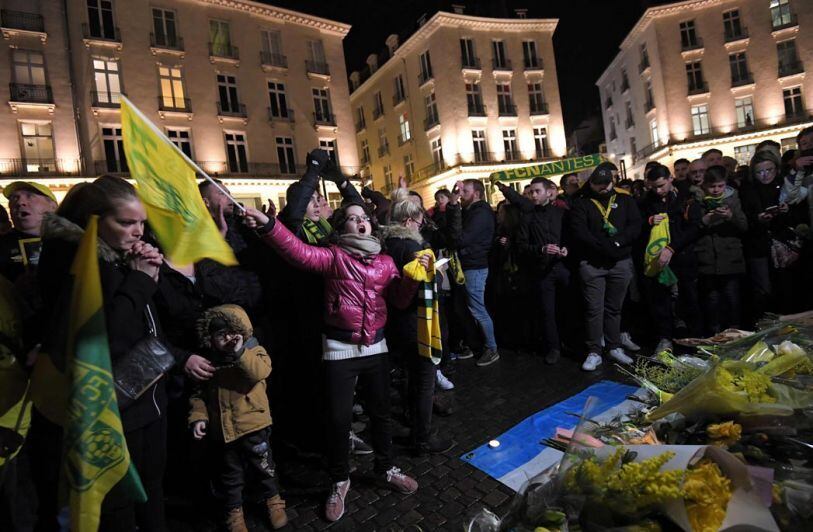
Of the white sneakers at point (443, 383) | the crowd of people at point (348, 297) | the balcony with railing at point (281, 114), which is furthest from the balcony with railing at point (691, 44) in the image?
the white sneakers at point (443, 383)

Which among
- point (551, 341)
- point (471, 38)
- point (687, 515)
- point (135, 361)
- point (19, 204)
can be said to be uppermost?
point (471, 38)

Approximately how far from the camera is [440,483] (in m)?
3.22

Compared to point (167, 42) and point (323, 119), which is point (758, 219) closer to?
point (323, 119)

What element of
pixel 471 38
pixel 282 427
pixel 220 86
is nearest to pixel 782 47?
pixel 471 38

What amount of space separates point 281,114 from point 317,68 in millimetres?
4145

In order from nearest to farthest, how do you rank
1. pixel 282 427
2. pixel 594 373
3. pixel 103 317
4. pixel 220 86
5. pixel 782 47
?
pixel 103 317 < pixel 282 427 < pixel 594 373 < pixel 220 86 < pixel 782 47

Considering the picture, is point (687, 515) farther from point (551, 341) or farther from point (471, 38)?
point (471, 38)

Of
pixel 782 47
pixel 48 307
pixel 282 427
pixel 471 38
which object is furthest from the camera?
pixel 471 38

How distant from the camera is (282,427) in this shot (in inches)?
167

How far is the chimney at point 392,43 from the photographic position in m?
35.4

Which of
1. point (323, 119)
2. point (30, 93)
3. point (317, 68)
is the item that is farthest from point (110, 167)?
point (317, 68)

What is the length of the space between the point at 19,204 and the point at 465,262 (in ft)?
14.4

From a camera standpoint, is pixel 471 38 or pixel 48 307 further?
pixel 471 38

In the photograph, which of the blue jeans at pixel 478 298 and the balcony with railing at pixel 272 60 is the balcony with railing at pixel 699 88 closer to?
the balcony with railing at pixel 272 60
